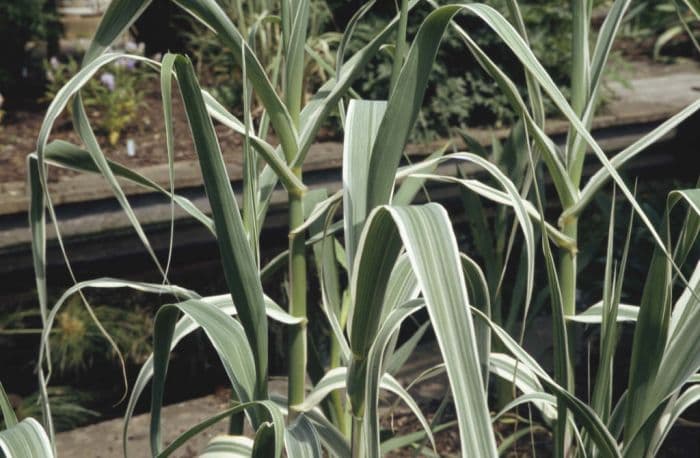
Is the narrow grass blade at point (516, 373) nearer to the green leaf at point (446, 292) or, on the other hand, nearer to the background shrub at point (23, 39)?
the green leaf at point (446, 292)

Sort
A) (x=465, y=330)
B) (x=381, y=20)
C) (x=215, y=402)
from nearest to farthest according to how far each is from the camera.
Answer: (x=465, y=330) → (x=215, y=402) → (x=381, y=20)

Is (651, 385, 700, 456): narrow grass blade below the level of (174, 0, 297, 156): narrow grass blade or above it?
below

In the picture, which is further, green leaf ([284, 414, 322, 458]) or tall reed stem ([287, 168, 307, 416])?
tall reed stem ([287, 168, 307, 416])

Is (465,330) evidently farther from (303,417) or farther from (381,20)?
(381,20)

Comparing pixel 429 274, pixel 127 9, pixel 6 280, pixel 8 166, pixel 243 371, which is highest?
pixel 127 9

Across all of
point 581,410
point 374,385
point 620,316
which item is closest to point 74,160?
point 374,385

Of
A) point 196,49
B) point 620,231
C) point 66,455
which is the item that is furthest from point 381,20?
point 66,455

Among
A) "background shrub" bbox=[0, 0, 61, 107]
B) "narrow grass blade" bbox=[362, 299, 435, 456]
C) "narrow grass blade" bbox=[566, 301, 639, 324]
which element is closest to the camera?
"narrow grass blade" bbox=[362, 299, 435, 456]

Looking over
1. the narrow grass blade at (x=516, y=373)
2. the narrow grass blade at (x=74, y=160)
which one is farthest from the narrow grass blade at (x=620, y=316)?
the narrow grass blade at (x=74, y=160)

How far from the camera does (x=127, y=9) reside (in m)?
1.20

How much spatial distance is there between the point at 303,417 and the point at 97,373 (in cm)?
205

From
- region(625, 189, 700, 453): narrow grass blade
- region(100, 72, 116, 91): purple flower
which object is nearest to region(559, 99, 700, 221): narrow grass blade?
region(625, 189, 700, 453): narrow grass blade

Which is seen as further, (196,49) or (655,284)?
(196,49)

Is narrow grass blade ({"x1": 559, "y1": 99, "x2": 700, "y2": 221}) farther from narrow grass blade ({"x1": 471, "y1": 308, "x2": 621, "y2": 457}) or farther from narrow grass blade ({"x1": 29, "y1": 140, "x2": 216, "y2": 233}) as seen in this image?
narrow grass blade ({"x1": 29, "y1": 140, "x2": 216, "y2": 233})
